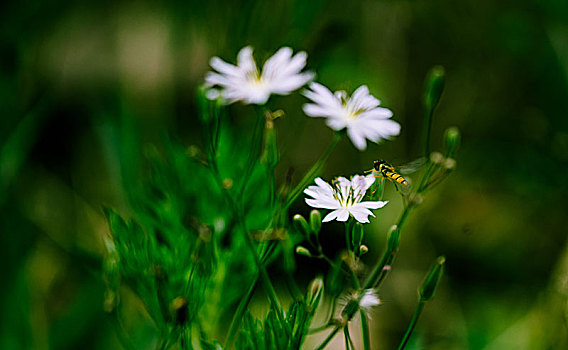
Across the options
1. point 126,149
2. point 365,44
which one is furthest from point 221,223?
point 365,44

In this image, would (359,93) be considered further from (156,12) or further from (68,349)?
(156,12)

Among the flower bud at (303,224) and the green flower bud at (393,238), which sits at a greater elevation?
the green flower bud at (393,238)

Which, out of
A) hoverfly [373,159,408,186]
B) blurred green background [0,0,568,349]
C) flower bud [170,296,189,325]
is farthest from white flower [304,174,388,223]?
blurred green background [0,0,568,349]

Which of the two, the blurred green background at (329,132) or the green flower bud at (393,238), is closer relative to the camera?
the green flower bud at (393,238)

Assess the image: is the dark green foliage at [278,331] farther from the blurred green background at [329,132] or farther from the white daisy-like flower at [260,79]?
the blurred green background at [329,132]

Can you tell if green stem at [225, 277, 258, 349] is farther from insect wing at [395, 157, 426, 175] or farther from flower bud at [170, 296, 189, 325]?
insect wing at [395, 157, 426, 175]

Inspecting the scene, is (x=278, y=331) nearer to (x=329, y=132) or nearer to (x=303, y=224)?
(x=303, y=224)

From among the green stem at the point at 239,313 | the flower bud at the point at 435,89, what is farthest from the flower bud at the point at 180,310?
the flower bud at the point at 435,89
